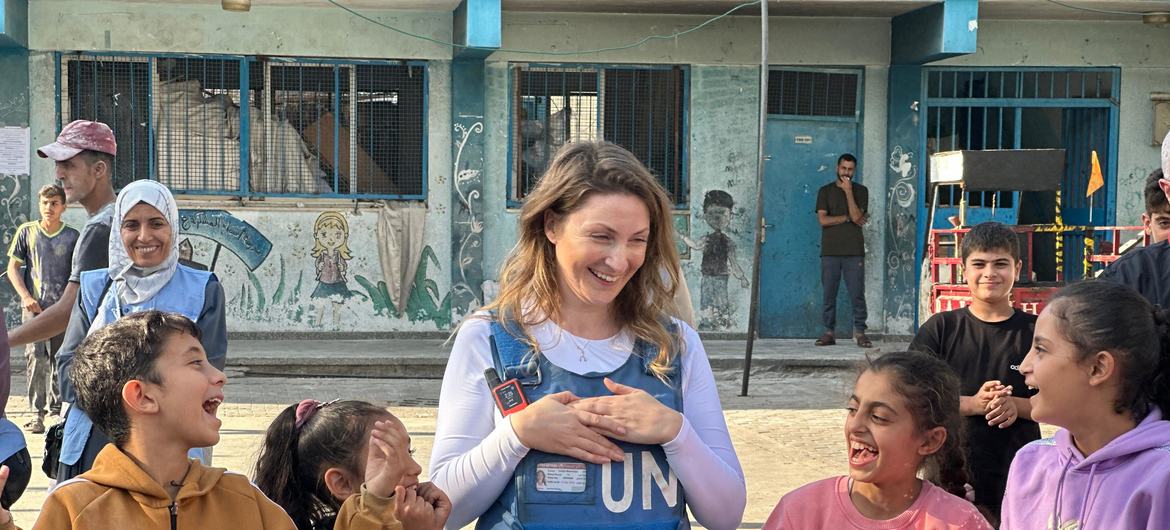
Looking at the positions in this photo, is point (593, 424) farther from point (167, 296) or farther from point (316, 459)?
point (167, 296)

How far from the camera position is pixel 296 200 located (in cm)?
1311

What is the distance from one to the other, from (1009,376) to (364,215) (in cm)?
942

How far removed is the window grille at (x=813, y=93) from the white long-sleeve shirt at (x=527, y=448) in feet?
36.0

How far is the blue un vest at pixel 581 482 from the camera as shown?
Answer: 260 cm

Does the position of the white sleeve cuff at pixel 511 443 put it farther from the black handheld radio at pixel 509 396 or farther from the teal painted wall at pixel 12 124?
the teal painted wall at pixel 12 124

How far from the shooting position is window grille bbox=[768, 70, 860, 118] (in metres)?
13.5

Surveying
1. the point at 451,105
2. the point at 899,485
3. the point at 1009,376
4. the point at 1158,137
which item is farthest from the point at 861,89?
the point at 899,485

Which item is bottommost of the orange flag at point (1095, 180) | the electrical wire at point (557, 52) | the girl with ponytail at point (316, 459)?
the girl with ponytail at point (316, 459)

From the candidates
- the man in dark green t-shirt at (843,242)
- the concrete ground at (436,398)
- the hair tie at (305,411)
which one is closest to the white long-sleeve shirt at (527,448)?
the hair tie at (305,411)

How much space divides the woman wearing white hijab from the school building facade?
8.70 m

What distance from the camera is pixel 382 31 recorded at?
13.0 meters

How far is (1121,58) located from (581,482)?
503 inches

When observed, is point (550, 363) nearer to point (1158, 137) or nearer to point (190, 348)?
point (190, 348)

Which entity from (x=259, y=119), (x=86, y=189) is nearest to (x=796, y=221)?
(x=259, y=119)
